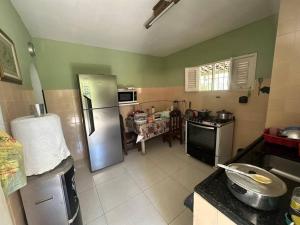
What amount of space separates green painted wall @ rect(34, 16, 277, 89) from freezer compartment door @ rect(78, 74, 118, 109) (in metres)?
0.57

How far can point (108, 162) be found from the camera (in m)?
2.34

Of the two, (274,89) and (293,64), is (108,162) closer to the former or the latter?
(274,89)

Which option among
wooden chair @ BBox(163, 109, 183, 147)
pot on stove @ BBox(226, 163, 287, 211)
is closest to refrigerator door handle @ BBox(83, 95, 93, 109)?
wooden chair @ BBox(163, 109, 183, 147)

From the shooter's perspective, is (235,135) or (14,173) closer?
(14,173)

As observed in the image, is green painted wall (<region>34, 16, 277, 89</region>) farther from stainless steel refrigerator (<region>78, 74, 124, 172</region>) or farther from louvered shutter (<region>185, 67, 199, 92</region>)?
stainless steel refrigerator (<region>78, 74, 124, 172</region>)

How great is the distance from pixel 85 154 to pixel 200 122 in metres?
2.38

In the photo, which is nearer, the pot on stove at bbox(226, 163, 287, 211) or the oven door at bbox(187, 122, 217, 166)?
the pot on stove at bbox(226, 163, 287, 211)

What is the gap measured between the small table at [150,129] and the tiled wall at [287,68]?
6.14 ft

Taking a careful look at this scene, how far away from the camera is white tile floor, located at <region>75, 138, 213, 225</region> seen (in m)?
1.40

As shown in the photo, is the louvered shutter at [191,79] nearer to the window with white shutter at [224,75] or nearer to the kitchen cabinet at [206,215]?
the window with white shutter at [224,75]

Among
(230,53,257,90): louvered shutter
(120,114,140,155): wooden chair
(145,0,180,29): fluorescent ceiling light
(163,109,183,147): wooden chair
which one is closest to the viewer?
(145,0,180,29): fluorescent ceiling light

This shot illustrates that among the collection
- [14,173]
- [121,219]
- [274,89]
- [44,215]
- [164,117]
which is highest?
[274,89]

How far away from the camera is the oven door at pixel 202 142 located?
7.01ft

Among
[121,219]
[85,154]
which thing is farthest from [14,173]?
[85,154]
